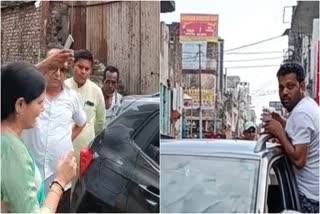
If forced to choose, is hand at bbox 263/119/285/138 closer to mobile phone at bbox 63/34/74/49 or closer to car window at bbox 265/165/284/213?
car window at bbox 265/165/284/213

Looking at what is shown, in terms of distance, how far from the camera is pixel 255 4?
7.43 ft

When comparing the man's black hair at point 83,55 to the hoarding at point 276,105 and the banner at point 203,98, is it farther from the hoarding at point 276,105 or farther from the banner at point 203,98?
the hoarding at point 276,105

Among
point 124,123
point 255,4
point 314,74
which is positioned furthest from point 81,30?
point 314,74

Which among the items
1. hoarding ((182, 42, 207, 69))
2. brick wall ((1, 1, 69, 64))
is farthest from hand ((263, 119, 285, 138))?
brick wall ((1, 1, 69, 64))

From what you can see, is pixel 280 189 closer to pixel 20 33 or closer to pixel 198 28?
pixel 198 28

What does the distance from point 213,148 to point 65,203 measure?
0.59 m

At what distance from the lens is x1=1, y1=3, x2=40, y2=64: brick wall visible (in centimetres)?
233

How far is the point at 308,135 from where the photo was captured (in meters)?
2.33

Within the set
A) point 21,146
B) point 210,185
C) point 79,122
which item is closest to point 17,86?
point 21,146

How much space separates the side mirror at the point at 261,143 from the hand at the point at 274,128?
27 mm

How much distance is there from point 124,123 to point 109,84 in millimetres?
157

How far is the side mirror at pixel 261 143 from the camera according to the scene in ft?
7.72

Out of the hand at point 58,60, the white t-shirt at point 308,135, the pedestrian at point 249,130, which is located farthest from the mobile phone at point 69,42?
the white t-shirt at point 308,135

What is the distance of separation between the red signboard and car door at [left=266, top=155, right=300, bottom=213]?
0.55m
